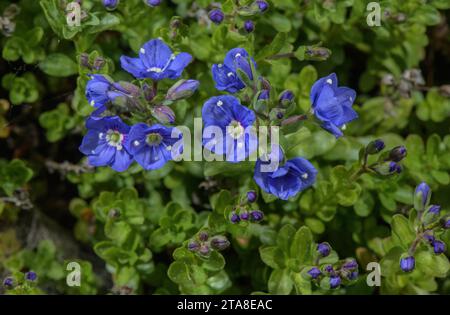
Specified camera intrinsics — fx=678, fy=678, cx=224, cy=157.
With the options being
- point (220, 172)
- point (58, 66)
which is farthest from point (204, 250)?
point (58, 66)

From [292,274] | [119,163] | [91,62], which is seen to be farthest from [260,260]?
[91,62]

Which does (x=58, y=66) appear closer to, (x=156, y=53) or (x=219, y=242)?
(x=156, y=53)

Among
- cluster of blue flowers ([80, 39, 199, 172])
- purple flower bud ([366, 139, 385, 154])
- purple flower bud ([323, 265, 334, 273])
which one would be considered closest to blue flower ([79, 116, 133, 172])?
cluster of blue flowers ([80, 39, 199, 172])

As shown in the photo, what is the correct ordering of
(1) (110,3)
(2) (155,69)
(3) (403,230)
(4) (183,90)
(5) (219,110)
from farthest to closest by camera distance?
(3) (403,230) < (1) (110,3) < (2) (155,69) < (4) (183,90) < (5) (219,110)

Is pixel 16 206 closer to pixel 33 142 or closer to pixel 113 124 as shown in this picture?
pixel 33 142

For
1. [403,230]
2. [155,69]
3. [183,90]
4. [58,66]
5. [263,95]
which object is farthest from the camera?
[58,66]

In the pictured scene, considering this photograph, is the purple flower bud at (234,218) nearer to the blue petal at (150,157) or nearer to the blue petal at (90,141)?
the blue petal at (150,157)

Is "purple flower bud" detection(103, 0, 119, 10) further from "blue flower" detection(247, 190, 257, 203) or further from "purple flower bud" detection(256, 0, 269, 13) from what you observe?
"blue flower" detection(247, 190, 257, 203)
